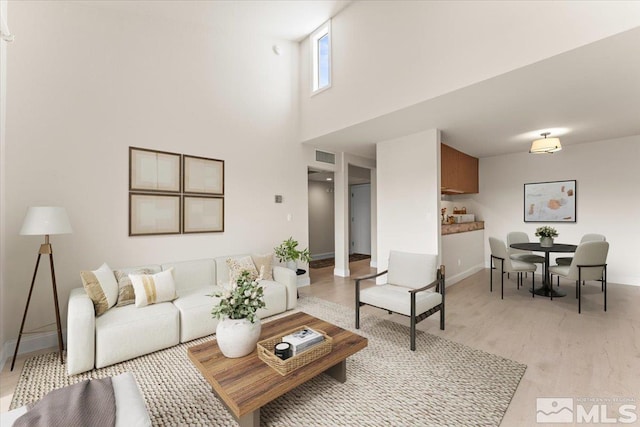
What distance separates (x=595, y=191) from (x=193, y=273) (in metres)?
7.13

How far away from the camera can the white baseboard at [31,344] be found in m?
2.58

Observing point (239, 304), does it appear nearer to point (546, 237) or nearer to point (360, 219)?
point (546, 237)

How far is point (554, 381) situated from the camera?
7.11ft

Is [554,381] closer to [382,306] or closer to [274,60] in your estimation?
[382,306]

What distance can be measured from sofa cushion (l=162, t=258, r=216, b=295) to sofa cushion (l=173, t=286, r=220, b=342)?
36cm

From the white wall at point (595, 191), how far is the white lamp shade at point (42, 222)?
749 centimetres

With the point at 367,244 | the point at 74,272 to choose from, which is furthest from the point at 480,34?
the point at 367,244

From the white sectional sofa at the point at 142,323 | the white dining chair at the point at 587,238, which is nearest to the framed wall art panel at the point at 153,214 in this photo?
the white sectional sofa at the point at 142,323

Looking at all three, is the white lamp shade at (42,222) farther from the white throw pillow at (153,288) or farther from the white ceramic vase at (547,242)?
the white ceramic vase at (547,242)

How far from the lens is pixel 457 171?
222 inches

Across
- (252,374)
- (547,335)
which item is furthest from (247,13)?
(547,335)

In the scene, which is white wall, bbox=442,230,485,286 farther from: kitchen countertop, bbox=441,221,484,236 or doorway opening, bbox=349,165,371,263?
doorway opening, bbox=349,165,371,263

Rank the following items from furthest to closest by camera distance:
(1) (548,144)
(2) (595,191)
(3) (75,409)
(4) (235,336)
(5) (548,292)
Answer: (2) (595,191) < (5) (548,292) < (1) (548,144) < (4) (235,336) < (3) (75,409)

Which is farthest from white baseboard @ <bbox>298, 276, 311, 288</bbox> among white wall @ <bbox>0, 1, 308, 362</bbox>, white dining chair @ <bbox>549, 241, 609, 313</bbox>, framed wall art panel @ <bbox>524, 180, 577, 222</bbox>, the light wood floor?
framed wall art panel @ <bbox>524, 180, 577, 222</bbox>
